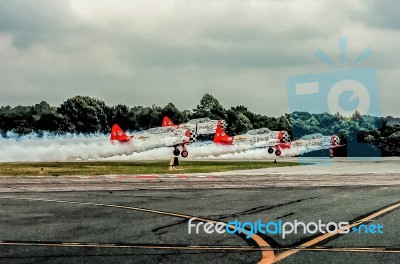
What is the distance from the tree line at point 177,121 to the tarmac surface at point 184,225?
73.5m

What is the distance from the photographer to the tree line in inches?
3609

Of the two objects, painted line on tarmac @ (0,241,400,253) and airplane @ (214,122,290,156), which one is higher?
airplane @ (214,122,290,156)

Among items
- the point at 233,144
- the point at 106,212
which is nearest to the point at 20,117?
the point at 233,144

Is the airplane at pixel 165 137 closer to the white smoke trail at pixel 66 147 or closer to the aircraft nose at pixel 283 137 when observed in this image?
the white smoke trail at pixel 66 147

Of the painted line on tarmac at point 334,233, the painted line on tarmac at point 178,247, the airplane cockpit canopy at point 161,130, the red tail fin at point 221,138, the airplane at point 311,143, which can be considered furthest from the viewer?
the airplane at point 311,143

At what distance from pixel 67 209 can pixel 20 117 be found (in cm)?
10360

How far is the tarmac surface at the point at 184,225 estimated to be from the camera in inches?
333

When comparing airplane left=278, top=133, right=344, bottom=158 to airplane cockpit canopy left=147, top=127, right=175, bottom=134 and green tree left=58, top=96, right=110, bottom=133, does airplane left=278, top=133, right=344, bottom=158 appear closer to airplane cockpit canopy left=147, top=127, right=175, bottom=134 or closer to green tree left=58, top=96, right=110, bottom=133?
airplane cockpit canopy left=147, top=127, right=175, bottom=134

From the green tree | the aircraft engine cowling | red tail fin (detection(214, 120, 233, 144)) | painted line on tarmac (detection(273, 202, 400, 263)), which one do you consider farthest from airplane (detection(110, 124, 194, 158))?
the green tree

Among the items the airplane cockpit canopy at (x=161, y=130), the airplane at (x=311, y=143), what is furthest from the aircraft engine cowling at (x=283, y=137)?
the airplane cockpit canopy at (x=161, y=130)

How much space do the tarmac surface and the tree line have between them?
2893 inches

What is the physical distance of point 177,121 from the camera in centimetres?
12175

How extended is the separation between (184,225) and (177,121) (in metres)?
110

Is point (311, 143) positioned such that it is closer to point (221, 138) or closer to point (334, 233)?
point (221, 138)
